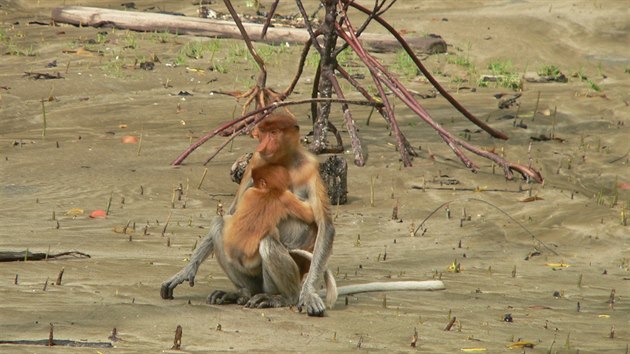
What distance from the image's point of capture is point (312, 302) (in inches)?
257

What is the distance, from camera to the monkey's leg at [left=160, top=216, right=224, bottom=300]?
6.74 meters

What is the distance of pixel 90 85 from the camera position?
48.4 ft

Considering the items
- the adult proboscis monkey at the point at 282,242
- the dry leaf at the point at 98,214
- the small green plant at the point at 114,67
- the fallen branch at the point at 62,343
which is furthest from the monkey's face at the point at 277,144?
the small green plant at the point at 114,67

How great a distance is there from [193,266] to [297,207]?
64 cm

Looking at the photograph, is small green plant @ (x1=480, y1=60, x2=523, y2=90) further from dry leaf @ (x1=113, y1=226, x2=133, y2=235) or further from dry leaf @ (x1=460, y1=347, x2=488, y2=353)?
dry leaf @ (x1=460, y1=347, x2=488, y2=353)

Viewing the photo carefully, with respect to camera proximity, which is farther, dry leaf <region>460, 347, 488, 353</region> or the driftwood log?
the driftwood log

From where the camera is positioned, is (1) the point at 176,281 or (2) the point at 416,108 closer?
(1) the point at 176,281

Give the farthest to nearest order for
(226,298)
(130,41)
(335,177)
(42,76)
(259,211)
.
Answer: (130,41) → (42,76) → (335,177) → (226,298) → (259,211)

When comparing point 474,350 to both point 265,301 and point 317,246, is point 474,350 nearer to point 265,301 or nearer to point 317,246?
point 317,246

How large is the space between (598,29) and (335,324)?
550 inches

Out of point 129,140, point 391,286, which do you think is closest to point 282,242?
point 391,286

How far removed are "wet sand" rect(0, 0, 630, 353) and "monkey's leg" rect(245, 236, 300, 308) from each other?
8 centimetres

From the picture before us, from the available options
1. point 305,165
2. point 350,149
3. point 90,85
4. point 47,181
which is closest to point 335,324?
point 305,165

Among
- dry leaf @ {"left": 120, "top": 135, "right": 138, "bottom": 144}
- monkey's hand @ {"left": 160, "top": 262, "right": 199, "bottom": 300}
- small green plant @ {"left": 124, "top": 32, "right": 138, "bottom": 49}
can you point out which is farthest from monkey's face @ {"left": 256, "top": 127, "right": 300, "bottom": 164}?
small green plant @ {"left": 124, "top": 32, "right": 138, "bottom": 49}
